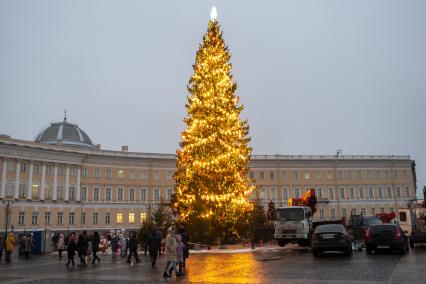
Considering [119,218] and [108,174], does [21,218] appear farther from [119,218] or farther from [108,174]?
[119,218]

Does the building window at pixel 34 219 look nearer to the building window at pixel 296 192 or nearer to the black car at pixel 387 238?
the building window at pixel 296 192

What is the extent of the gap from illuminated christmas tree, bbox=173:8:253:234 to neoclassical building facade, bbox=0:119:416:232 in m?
44.8

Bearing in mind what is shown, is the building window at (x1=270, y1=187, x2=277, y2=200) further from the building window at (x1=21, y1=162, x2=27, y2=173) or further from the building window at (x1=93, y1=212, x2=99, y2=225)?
the building window at (x1=21, y1=162, x2=27, y2=173)

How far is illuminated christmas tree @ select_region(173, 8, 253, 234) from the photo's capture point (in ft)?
96.0

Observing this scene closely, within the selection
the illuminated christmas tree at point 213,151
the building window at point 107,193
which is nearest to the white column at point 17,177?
the building window at point 107,193

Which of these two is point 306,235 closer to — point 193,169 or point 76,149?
point 193,169

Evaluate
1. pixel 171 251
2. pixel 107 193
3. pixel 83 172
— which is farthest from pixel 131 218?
pixel 171 251

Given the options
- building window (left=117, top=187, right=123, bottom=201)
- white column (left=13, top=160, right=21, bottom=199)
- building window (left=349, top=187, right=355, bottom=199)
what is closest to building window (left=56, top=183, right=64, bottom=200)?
white column (left=13, top=160, right=21, bottom=199)

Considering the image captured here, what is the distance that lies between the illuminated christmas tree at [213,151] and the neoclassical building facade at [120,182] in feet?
147

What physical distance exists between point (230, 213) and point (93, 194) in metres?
55.8

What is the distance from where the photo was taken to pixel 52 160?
73812 mm

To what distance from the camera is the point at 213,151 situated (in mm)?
30000

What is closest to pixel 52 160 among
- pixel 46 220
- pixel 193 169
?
pixel 46 220

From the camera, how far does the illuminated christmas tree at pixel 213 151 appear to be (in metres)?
29.3
